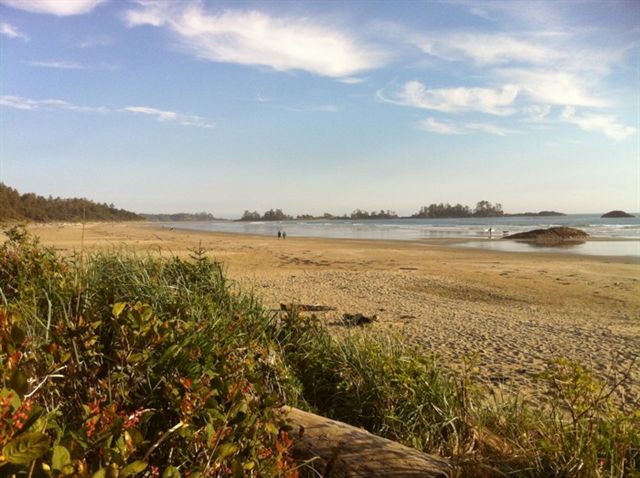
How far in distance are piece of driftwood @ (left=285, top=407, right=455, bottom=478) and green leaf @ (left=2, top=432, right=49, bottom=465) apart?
1449mm

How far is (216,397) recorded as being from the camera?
218 centimetres

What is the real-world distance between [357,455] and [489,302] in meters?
8.41

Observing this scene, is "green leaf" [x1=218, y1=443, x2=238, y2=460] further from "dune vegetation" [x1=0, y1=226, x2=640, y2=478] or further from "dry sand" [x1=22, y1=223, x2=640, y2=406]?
"dry sand" [x1=22, y1=223, x2=640, y2=406]

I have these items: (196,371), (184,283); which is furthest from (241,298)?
(196,371)

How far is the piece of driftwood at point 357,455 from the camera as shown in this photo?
235 centimetres

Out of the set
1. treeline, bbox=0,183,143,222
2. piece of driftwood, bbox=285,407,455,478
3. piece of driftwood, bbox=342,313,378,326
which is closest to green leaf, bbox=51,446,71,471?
piece of driftwood, bbox=285,407,455,478

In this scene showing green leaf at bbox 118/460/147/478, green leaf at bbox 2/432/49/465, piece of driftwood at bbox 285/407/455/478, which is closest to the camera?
green leaf at bbox 2/432/49/465

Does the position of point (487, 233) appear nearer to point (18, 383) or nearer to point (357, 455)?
point (357, 455)

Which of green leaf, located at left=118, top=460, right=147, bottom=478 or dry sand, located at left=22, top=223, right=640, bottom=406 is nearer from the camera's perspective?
green leaf, located at left=118, top=460, right=147, bottom=478

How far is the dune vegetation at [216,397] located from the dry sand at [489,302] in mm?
492

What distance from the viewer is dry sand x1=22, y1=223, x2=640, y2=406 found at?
599 centimetres

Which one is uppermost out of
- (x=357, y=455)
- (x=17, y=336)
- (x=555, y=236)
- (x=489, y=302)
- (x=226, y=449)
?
(x=555, y=236)

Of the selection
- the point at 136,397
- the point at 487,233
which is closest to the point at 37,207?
the point at 487,233

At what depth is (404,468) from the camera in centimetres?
235
